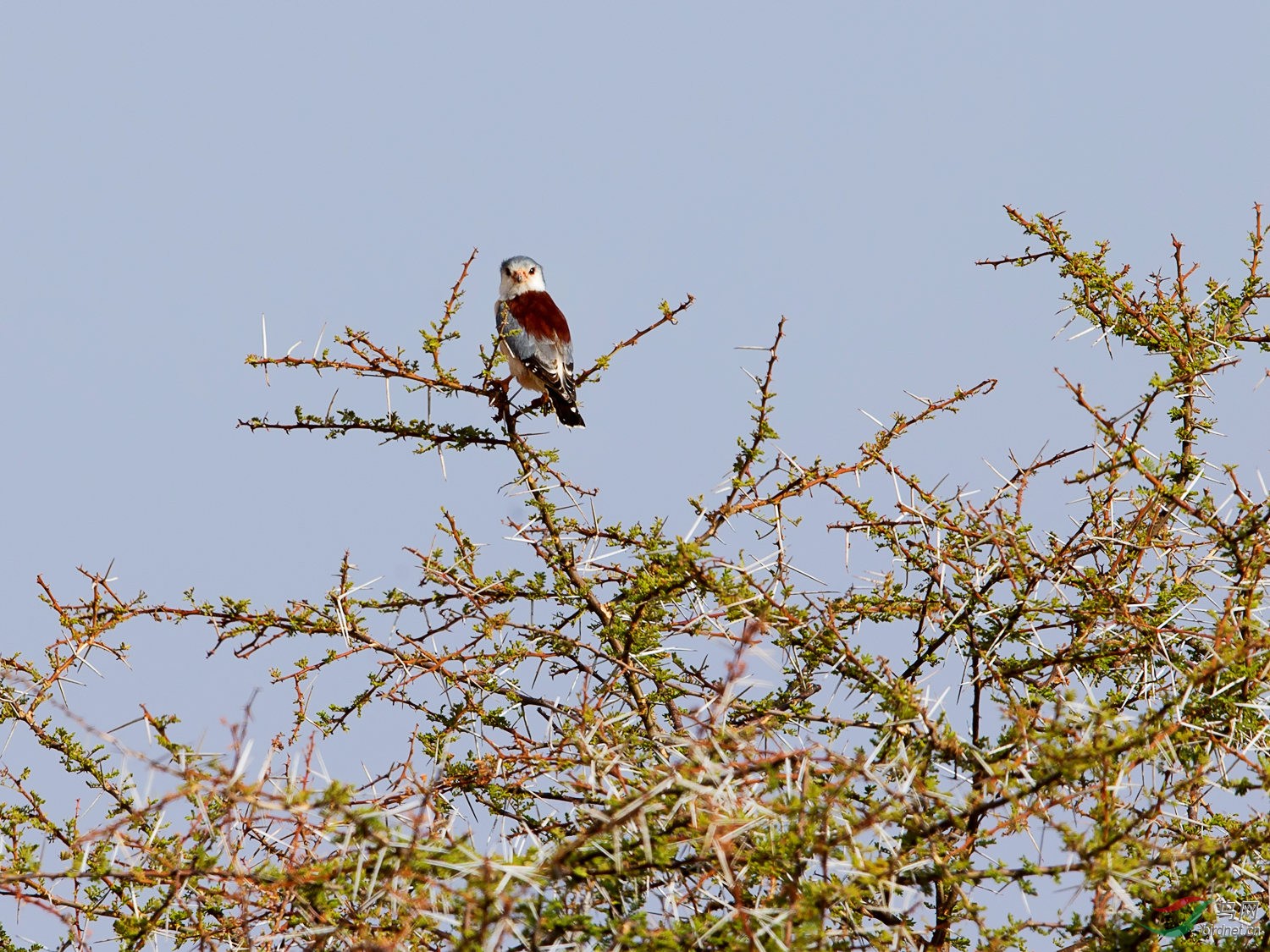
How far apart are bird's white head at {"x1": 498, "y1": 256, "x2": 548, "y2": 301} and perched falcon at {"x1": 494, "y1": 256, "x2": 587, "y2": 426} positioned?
0.17 meters

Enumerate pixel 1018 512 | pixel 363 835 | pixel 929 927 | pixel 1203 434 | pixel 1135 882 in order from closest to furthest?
pixel 363 835 < pixel 1135 882 < pixel 929 927 < pixel 1018 512 < pixel 1203 434

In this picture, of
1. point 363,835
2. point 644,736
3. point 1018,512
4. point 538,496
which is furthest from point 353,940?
point 1018,512

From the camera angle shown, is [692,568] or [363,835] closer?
[363,835]

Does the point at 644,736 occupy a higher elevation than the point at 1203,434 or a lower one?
lower

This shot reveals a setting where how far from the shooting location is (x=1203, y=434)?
4293mm

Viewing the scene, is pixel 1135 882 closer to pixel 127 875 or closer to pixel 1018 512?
pixel 1018 512

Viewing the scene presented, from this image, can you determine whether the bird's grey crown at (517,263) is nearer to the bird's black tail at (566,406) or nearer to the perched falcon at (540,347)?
the perched falcon at (540,347)

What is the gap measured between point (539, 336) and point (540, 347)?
143mm

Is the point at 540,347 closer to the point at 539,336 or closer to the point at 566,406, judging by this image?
the point at 539,336

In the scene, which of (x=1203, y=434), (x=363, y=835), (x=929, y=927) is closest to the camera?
(x=363, y=835)

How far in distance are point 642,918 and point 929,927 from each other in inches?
37.5

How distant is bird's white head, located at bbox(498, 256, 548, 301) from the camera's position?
749cm

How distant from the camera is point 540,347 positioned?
20.1 ft

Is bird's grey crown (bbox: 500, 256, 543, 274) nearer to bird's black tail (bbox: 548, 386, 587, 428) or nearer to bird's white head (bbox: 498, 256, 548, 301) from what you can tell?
bird's white head (bbox: 498, 256, 548, 301)
